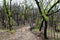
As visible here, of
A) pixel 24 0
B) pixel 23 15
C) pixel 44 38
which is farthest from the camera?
pixel 23 15

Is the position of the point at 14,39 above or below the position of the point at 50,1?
below

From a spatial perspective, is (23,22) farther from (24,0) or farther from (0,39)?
(0,39)

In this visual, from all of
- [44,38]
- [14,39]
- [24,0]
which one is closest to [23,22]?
[24,0]

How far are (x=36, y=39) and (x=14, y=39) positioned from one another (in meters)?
2.95

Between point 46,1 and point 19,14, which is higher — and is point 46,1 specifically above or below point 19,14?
above

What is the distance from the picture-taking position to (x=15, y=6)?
42.2 m

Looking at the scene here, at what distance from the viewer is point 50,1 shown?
2483 centimetres

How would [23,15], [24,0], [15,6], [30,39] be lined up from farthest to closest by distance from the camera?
[23,15] → [15,6] → [24,0] → [30,39]

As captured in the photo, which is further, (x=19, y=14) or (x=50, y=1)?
(x=19, y=14)

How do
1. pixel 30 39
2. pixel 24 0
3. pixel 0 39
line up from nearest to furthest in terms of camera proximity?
pixel 0 39 → pixel 30 39 → pixel 24 0

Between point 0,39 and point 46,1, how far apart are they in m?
11.9

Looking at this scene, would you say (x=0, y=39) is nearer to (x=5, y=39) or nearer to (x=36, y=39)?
(x=5, y=39)

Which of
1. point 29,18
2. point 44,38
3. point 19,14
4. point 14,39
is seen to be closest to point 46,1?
point 44,38

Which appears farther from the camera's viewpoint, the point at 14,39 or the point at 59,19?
the point at 59,19
